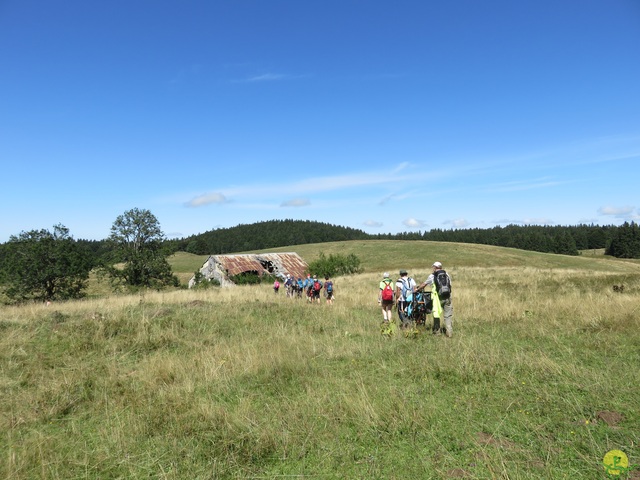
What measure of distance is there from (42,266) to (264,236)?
386 ft

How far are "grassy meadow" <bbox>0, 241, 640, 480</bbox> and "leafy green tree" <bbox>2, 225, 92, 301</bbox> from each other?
2156cm

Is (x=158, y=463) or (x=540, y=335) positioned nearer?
(x=158, y=463)

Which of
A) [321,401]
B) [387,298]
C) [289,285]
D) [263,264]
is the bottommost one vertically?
[289,285]

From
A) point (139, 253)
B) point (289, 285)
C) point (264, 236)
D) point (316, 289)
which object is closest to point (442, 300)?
point (316, 289)

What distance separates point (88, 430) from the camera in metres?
4.76

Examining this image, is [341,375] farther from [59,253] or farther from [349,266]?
[349,266]

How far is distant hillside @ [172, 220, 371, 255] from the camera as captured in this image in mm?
127750

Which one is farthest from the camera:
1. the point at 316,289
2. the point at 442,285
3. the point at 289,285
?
the point at 289,285

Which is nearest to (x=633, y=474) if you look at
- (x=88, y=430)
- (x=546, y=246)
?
(x=88, y=430)

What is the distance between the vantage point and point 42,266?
2730 centimetres

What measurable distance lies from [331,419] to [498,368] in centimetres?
323

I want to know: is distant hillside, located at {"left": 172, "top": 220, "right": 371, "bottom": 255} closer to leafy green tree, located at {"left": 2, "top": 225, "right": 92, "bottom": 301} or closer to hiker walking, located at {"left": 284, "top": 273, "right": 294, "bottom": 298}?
leafy green tree, located at {"left": 2, "top": 225, "right": 92, "bottom": 301}

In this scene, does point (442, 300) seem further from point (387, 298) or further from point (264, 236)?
point (264, 236)

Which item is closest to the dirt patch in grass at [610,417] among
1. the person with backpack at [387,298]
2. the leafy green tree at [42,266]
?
the person with backpack at [387,298]
